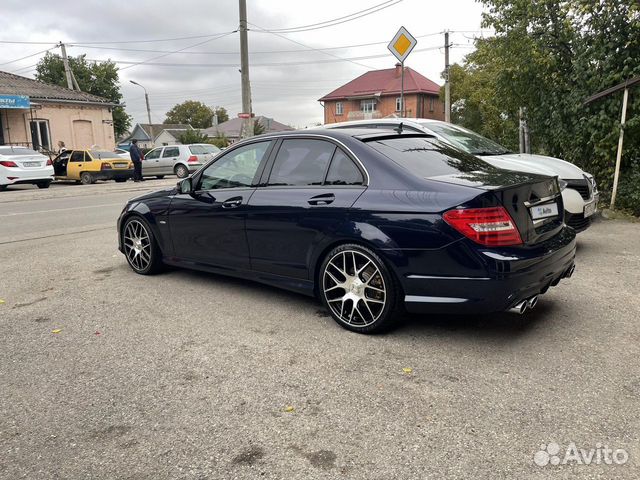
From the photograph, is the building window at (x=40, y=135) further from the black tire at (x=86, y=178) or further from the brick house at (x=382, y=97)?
the brick house at (x=382, y=97)

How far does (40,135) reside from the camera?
1219 inches

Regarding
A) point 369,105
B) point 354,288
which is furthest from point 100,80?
point 354,288

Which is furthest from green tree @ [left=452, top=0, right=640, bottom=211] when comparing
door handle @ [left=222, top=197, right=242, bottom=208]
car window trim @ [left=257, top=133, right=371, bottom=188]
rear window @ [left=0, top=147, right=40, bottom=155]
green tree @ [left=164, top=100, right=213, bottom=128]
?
green tree @ [left=164, top=100, right=213, bottom=128]

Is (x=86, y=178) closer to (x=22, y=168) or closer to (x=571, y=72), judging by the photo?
(x=22, y=168)

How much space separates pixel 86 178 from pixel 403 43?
16528 mm

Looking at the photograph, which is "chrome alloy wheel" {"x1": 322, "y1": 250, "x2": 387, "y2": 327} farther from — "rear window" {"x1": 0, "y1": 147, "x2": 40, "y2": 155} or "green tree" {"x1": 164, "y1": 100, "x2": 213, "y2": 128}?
"green tree" {"x1": 164, "y1": 100, "x2": 213, "y2": 128}

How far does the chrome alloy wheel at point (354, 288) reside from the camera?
155 inches

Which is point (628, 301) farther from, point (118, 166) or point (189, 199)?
point (118, 166)

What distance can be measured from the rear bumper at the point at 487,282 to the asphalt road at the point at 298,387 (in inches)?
13.3

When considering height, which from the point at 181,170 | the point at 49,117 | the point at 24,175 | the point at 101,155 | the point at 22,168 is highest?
the point at 49,117

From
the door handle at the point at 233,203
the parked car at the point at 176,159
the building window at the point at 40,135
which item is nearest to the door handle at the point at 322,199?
the door handle at the point at 233,203

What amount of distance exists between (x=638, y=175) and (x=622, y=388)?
7.41 m

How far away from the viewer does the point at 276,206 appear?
4.49m

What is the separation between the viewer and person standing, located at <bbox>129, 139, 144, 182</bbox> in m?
22.0
